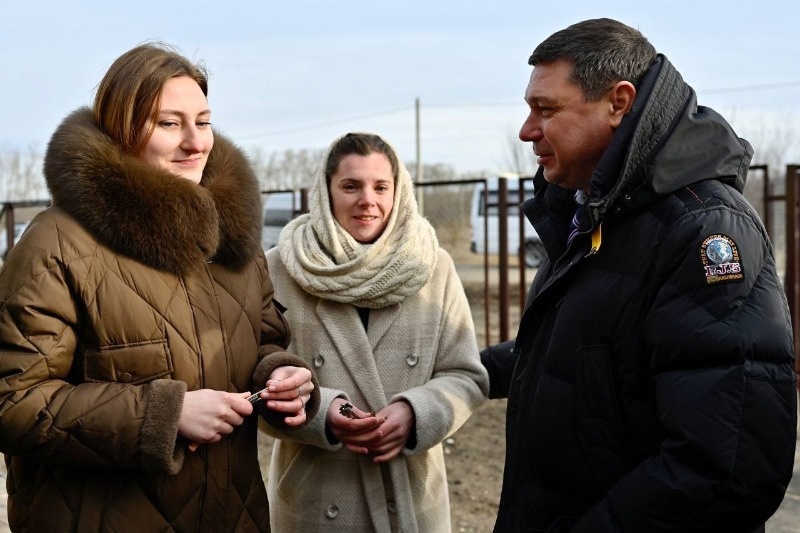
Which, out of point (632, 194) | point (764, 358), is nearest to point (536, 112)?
point (632, 194)

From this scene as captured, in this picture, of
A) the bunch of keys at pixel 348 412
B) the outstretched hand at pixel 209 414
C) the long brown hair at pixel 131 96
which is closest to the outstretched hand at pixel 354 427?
the bunch of keys at pixel 348 412

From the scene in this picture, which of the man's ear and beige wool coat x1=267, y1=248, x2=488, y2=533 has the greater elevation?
the man's ear

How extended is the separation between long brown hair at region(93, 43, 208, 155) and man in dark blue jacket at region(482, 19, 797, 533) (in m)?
0.95

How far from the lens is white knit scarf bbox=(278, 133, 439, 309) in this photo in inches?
117

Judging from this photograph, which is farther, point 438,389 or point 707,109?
point 438,389

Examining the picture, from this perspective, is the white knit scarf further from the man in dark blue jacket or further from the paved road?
the paved road

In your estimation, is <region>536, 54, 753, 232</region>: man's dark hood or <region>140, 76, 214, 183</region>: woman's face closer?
<region>536, 54, 753, 232</region>: man's dark hood

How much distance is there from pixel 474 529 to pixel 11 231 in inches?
258

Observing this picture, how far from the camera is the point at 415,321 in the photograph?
3.05m

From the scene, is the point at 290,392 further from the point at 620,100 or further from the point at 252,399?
the point at 620,100

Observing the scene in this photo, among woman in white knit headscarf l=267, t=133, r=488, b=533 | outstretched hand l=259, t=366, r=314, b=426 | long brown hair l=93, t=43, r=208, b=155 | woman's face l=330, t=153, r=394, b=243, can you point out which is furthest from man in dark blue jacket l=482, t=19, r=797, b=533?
woman's face l=330, t=153, r=394, b=243

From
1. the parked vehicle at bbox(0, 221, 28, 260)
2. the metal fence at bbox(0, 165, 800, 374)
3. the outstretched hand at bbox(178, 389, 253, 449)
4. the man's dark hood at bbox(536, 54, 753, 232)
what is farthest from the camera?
the parked vehicle at bbox(0, 221, 28, 260)

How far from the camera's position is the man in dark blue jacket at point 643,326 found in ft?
5.33

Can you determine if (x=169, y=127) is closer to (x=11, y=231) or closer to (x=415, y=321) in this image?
(x=415, y=321)
